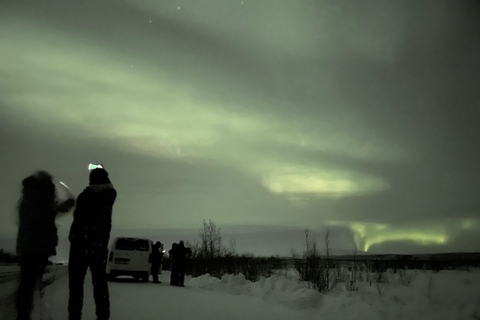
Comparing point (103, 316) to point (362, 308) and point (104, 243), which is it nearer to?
point (104, 243)

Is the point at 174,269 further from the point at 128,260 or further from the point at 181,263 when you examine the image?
the point at 128,260

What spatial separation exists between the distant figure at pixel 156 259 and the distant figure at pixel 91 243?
A: 13.7m

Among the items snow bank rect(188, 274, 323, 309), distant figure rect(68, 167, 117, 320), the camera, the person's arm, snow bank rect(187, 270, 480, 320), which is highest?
the camera

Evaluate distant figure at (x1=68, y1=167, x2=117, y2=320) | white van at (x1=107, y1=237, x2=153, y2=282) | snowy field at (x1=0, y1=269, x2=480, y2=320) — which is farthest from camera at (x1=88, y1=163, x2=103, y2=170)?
white van at (x1=107, y1=237, x2=153, y2=282)

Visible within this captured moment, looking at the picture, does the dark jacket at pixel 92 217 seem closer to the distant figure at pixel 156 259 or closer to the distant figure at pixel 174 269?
the distant figure at pixel 174 269

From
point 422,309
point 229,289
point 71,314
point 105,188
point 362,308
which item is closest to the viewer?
point 71,314

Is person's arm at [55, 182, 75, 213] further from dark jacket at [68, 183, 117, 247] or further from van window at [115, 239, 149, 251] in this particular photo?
van window at [115, 239, 149, 251]

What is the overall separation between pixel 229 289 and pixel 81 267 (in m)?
9.38

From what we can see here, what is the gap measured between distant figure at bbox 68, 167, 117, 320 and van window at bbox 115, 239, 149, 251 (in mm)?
14051

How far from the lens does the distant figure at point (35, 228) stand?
529 centimetres

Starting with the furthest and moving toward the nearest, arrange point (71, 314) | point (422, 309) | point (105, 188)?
point (422, 309) < point (105, 188) < point (71, 314)

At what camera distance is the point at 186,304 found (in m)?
8.72

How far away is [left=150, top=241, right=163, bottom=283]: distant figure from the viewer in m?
18.3

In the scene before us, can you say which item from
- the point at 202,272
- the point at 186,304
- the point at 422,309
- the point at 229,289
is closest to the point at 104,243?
the point at 186,304
